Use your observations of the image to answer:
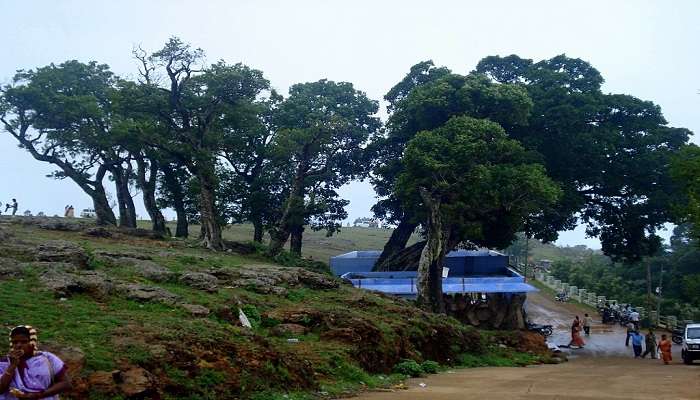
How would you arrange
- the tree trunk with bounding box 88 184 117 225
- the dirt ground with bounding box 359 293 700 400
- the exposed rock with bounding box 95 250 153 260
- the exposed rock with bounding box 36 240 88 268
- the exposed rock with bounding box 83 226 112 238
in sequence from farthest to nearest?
1. the tree trunk with bounding box 88 184 117 225
2. the exposed rock with bounding box 83 226 112 238
3. the exposed rock with bounding box 95 250 153 260
4. the exposed rock with bounding box 36 240 88 268
5. the dirt ground with bounding box 359 293 700 400

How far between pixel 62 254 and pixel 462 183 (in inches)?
632

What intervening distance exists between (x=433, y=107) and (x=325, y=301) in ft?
45.4

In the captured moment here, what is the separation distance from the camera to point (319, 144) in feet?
109

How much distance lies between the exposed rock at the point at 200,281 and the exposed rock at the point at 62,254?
2.87 metres

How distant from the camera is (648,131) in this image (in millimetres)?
33312

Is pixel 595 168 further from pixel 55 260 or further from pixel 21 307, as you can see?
pixel 21 307

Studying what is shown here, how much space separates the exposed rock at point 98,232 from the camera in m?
28.2

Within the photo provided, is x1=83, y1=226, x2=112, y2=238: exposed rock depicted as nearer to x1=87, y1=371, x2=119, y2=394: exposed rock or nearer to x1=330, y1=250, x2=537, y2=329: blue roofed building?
x1=330, y1=250, x2=537, y2=329: blue roofed building

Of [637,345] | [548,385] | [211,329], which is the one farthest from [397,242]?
[211,329]

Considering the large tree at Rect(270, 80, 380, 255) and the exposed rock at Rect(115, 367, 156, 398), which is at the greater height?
the large tree at Rect(270, 80, 380, 255)

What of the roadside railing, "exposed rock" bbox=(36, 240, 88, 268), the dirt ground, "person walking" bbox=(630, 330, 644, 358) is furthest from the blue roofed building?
"exposed rock" bbox=(36, 240, 88, 268)

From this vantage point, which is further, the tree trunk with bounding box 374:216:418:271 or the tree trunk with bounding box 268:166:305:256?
the tree trunk with bounding box 374:216:418:271

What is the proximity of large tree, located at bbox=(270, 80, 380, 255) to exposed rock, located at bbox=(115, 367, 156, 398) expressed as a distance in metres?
22.0

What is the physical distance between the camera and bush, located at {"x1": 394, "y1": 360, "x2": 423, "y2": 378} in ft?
53.3
